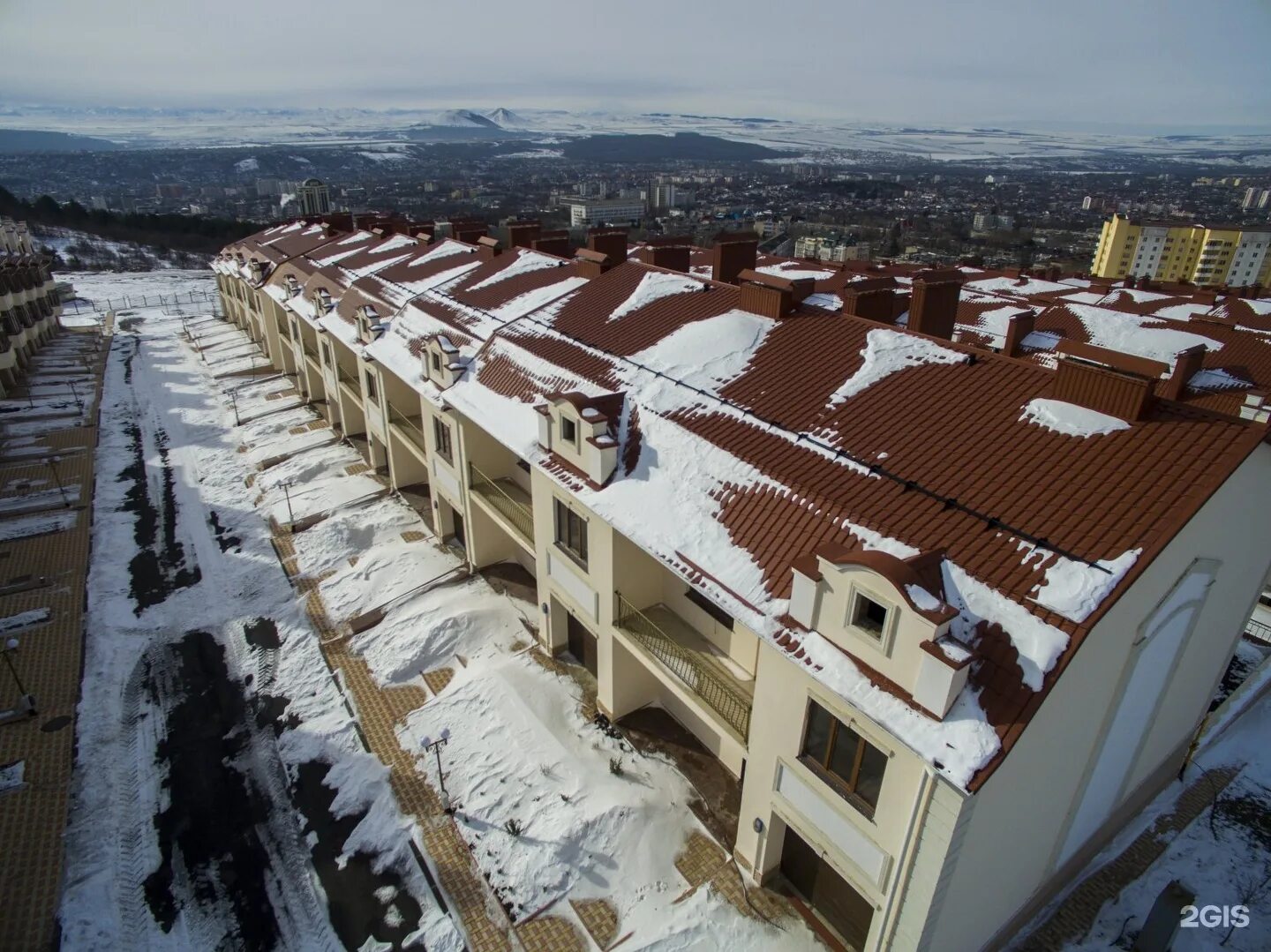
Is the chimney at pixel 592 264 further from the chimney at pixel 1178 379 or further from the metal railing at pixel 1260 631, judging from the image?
the metal railing at pixel 1260 631

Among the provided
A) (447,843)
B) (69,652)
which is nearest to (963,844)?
(447,843)

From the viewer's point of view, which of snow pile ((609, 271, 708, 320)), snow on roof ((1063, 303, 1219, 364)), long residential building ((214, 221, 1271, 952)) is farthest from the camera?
snow on roof ((1063, 303, 1219, 364))

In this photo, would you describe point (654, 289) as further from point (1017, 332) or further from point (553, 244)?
point (1017, 332)

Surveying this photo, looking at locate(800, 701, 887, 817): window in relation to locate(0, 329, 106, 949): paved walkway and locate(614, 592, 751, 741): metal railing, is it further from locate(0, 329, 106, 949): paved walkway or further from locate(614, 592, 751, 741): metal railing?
locate(0, 329, 106, 949): paved walkway

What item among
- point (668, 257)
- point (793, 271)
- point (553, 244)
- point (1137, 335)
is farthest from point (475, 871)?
point (793, 271)

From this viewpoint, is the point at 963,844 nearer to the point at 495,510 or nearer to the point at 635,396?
the point at 635,396

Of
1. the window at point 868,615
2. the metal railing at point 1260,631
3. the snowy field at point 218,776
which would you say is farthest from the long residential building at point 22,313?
the metal railing at point 1260,631

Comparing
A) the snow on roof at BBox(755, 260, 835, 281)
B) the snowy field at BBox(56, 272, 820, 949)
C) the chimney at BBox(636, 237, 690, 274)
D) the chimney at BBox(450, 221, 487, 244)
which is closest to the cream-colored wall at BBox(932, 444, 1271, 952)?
the snowy field at BBox(56, 272, 820, 949)
